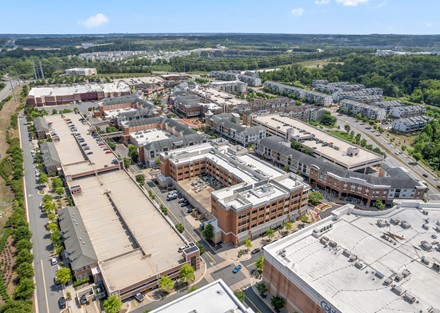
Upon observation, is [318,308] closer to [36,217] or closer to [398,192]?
[398,192]

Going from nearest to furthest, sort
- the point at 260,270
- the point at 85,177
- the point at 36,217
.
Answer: the point at 260,270, the point at 36,217, the point at 85,177

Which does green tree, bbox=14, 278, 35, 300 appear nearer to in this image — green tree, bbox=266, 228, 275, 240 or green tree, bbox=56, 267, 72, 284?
green tree, bbox=56, 267, 72, 284

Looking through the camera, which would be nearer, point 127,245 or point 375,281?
point 375,281

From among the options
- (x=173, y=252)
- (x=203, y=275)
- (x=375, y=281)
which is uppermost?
(x=375, y=281)

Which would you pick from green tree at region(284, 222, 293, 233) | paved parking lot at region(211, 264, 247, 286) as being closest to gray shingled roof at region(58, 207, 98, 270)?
paved parking lot at region(211, 264, 247, 286)

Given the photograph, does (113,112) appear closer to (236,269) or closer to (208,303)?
(236,269)

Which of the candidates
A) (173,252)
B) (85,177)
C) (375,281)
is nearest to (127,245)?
(173,252)
